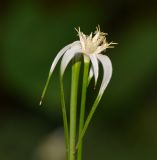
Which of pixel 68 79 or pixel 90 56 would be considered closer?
pixel 90 56

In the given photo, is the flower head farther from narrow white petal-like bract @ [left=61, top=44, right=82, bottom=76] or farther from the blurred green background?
the blurred green background

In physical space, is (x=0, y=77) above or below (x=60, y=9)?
below

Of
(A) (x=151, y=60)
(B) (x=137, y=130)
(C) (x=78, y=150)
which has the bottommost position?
(C) (x=78, y=150)

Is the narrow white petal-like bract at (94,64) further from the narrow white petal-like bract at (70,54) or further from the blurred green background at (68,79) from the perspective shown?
the blurred green background at (68,79)

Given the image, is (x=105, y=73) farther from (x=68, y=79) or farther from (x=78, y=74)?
(x=68, y=79)

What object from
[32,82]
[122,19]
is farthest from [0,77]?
[122,19]

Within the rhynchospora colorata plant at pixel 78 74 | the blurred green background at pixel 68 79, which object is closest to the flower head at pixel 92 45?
the rhynchospora colorata plant at pixel 78 74

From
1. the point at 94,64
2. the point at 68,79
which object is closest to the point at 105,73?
the point at 94,64

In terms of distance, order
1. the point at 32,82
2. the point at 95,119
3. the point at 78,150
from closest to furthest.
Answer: the point at 78,150 < the point at 32,82 < the point at 95,119

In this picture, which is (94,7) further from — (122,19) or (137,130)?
(137,130)
